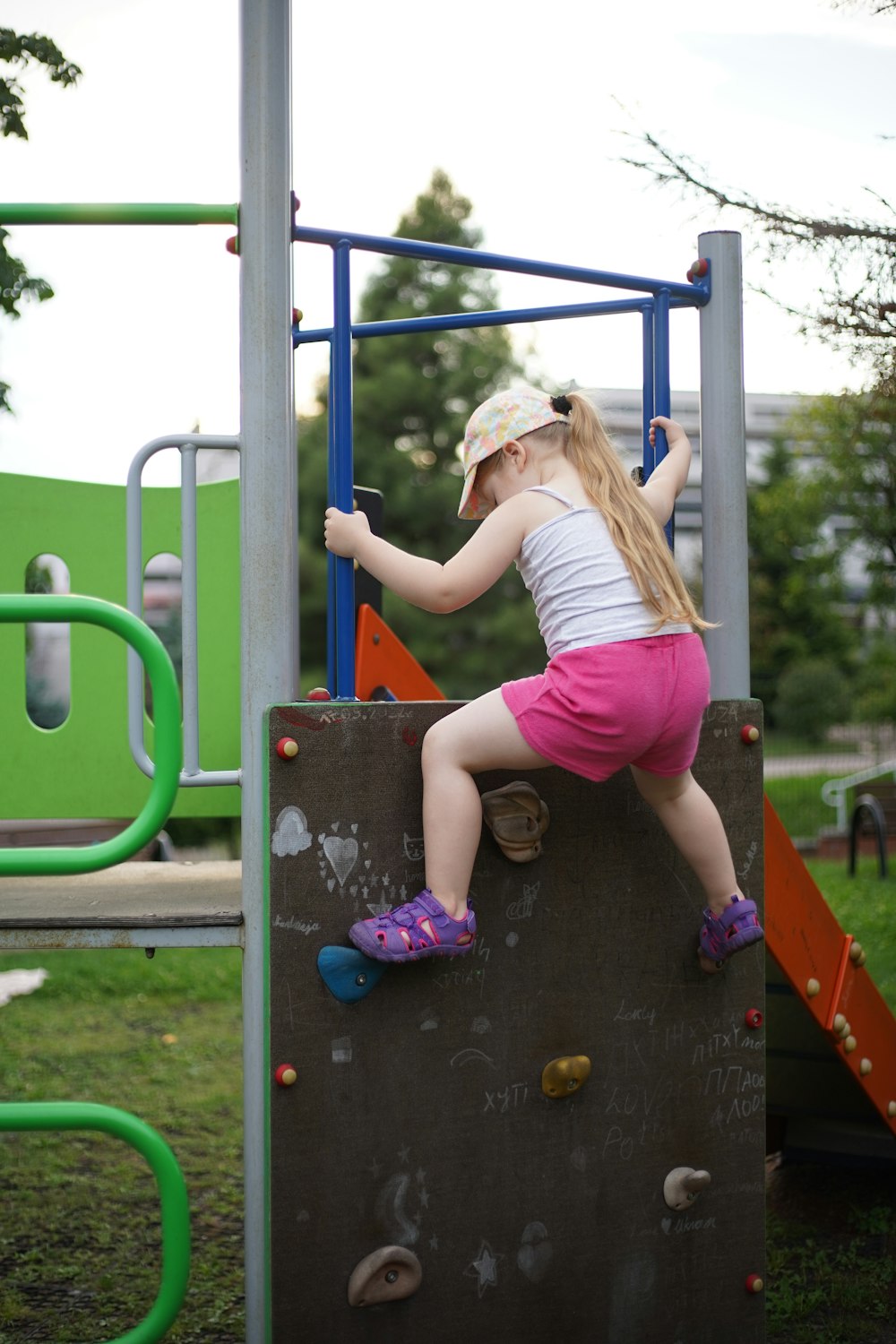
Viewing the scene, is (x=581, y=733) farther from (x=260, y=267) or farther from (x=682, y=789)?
(x=260, y=267)

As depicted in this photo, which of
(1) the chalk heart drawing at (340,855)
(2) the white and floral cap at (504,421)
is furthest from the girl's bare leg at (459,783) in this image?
(2) the white and floral cap at (504,421)

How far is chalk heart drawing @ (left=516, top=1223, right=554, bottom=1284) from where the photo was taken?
85.2 inches

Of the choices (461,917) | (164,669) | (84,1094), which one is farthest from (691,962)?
(84,1094)

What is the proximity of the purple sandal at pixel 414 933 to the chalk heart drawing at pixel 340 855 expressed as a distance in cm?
8

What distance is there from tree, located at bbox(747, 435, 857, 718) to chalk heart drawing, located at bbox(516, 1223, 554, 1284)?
19.8 metres

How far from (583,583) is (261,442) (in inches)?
21.9

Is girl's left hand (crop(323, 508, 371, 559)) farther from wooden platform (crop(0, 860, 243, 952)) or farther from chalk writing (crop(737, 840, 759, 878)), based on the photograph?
chalk writing (crop(737, 840, 759, 878))

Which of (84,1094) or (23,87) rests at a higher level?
(23,87)

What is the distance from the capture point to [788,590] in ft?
93.5

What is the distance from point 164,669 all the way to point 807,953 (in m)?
1.54

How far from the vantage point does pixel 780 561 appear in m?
30.4

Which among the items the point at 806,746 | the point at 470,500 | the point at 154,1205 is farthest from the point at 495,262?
the point at 806,746

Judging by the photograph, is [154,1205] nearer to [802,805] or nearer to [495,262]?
[495,262]

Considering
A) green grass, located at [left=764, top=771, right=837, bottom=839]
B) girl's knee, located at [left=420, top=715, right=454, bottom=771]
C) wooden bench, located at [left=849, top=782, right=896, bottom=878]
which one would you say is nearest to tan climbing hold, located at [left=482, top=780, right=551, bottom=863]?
girl's knee, located at [left=420, top=715, right=454, bottom=771]
